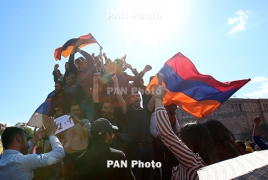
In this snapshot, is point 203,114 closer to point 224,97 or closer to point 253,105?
point 224,97

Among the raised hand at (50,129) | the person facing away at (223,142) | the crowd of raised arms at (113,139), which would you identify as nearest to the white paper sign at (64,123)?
the crowd of raised arms at (113,139)

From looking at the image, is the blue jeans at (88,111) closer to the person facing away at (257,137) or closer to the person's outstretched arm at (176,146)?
the person's outstretched arm at (176,146)

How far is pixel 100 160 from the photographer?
9.25ft

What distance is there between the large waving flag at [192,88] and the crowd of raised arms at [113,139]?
377mm

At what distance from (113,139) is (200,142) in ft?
7.47

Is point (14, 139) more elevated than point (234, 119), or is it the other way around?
point (14, 139)

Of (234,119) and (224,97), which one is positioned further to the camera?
(234,119)

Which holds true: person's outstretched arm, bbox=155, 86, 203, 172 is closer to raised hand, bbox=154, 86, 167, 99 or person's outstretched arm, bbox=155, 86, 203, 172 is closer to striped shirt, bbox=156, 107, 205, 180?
striped shirt, bbox=156, 107, 205, 180

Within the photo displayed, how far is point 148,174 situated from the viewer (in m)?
4.61

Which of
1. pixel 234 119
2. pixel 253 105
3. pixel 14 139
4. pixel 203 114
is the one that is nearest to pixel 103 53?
pixel 203 114

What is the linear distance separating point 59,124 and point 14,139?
85cm

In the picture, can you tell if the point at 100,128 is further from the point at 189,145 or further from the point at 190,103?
the point at 190,103

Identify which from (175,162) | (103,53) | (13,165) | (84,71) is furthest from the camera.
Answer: (103,53)

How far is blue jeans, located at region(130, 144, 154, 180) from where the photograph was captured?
4567 mm
